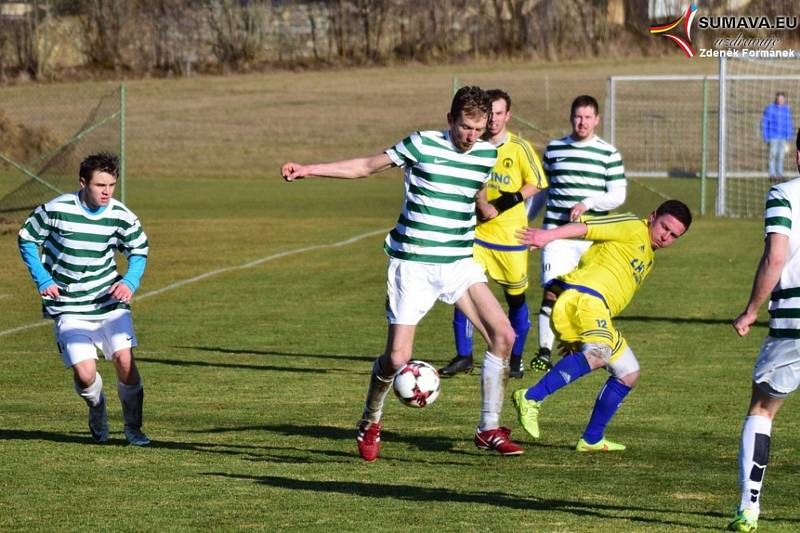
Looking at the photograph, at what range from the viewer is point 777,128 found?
32.1 meters

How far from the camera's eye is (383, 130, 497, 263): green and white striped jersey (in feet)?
29.9

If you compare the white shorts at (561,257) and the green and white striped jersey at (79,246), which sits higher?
the green and white striped jersey at (79,246)

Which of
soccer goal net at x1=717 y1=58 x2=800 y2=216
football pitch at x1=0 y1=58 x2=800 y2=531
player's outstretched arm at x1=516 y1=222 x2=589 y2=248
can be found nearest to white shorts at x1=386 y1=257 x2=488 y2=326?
player's outstretched arm at x1=516 y1=222 x2=589 y2=248

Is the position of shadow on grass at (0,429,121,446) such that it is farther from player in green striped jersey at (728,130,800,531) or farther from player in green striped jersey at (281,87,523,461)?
player in green striped jersey at (728,130,800,531)

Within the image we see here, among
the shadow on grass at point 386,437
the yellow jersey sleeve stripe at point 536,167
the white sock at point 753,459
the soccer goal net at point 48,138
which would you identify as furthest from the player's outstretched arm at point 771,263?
the soccer goal net at point 48,138

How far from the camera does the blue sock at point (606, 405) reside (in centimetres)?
927

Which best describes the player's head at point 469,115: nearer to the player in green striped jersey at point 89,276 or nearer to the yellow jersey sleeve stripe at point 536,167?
the player in green striped jersey at point 89,276

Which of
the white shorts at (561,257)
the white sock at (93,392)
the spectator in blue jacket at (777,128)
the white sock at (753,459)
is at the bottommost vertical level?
the spectator in blue jacket at (777,128)

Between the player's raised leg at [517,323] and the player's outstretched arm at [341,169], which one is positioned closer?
the player's outstretched arm at [341,169]

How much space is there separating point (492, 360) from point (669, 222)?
1.42 meters

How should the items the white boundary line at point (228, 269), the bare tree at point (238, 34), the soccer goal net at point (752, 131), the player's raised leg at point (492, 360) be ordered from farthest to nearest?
the bare tree at point (238, 34)
the soccer goal net at point (752, 131)
the white boundary line at point (228, 269)
the player's raised leg at point (492, 360)

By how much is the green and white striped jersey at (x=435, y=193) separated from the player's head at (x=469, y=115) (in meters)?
0.13

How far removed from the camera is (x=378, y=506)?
25.7 feet

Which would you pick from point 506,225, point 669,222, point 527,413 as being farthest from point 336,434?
point 506,225
